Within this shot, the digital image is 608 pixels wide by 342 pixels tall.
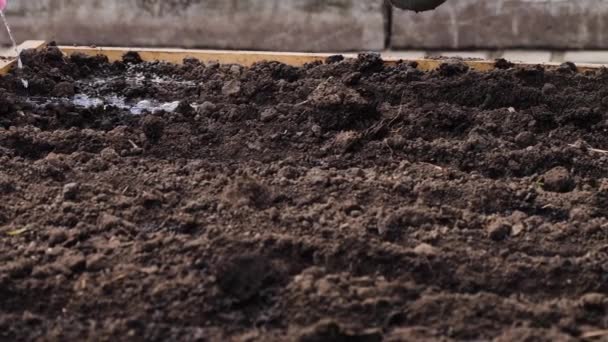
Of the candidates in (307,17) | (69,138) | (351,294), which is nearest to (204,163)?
(69,138)

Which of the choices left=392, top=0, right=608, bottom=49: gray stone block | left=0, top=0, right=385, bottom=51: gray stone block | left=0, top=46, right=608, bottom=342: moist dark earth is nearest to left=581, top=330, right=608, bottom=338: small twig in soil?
left=0, top=46, right=608, bottom=342: moist dark earth

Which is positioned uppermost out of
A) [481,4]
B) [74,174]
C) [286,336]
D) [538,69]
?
[481,4]

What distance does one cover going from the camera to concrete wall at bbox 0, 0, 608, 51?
189 inches

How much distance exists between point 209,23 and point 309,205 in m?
2.89

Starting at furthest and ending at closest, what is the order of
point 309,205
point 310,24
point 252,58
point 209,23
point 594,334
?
point 209,23, point 310,24, point 252,58, point 309,205, point 594,334

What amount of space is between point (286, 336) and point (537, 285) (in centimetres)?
77

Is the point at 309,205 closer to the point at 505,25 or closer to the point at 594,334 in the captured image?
the point at 594,334

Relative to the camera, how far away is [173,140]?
10.7 ft

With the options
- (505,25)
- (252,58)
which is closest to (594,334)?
(252,58)

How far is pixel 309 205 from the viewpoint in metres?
2.64

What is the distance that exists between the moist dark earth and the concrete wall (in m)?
1.14

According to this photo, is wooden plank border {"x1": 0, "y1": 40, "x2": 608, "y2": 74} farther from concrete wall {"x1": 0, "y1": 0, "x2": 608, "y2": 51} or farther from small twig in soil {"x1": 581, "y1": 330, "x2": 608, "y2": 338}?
small twig in soil {"x1": 581, "y1": 330, "x2": 608, "y2": 338}

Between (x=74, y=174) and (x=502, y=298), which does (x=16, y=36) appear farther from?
(x=502, y=298)

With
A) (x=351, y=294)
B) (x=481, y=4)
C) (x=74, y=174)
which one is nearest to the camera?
(x=351, y=294)
